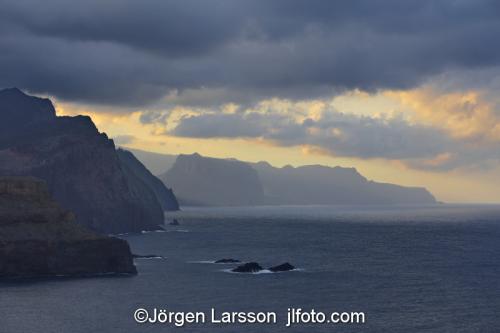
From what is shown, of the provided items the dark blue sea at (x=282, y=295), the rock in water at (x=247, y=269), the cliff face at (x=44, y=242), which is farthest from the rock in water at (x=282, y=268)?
the cliff face at (x=44, y=242)

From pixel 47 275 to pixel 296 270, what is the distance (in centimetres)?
4981

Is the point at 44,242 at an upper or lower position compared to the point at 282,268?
upper

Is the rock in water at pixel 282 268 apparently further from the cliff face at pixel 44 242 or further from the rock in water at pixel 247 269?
the cliff face at pixel 44 242

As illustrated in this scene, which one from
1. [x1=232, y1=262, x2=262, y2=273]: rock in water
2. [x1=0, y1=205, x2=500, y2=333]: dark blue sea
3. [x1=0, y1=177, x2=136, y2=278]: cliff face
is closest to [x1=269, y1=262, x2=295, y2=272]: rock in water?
[x1=232, y1=262, x2=262, y2=273]: rock in water

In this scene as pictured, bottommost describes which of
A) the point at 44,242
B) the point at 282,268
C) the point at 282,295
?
the point at 282,295

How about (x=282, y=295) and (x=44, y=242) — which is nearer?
(x=282, y=295)

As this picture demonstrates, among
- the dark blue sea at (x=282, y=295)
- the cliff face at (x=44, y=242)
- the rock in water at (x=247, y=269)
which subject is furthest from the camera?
the rock in water at (x=247, y=269)

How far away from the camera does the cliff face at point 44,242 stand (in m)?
114

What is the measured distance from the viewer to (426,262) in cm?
14912

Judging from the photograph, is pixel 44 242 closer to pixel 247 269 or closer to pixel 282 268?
pixel 247 269

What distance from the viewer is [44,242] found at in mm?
114750

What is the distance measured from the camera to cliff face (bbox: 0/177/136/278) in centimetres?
11381

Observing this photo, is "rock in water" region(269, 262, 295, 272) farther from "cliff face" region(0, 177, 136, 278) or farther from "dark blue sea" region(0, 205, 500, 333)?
"cliff face" region(0, 177, 136, 278)

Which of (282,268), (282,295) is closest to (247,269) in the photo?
(282,268)
